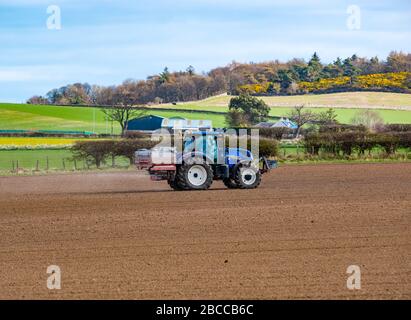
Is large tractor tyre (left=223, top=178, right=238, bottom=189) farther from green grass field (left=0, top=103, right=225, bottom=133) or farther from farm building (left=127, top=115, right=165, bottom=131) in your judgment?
green grass field (left=0, top=103, right=225, bottom=133)

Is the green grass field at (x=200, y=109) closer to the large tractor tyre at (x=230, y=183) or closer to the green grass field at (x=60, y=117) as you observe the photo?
the green grass field at (x=60, y=117)

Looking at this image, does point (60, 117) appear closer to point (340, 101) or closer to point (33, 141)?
point (33, 141)

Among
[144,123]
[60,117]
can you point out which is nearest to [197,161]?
[144,123]

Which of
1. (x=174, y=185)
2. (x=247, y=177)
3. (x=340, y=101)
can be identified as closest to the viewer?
(x=247, y=177)

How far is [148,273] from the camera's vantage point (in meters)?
13.1

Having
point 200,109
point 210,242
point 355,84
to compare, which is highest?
point 355,84

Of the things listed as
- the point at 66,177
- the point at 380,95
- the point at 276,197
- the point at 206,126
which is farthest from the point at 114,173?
the point at 380,95

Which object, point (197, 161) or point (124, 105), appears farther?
point (124, 105)

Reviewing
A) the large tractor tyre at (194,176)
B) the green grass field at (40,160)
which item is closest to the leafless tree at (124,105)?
the green grass field at (40,160)

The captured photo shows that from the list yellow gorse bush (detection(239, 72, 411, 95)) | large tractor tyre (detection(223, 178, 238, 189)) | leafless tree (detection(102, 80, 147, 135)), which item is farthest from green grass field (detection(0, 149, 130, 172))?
yellow gorse bush (detection(239, 72, 411, 95))

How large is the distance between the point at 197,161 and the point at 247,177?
2.02m

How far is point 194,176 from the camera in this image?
27.1 metres

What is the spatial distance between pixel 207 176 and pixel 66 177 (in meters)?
12.3
